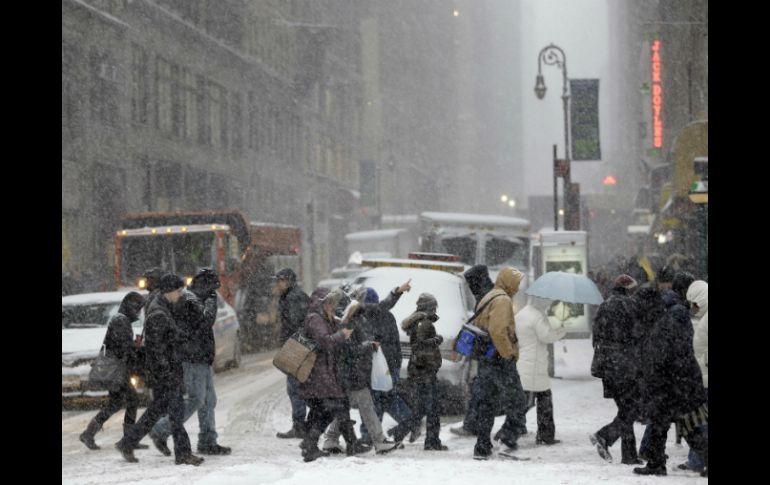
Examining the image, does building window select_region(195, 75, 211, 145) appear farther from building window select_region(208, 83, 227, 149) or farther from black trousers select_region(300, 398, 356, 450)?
black trousers select_region(300, 398, 356, 450)

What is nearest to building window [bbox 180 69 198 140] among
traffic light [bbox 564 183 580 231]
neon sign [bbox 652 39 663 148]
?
neon sign [bbox 652 39 663 148]

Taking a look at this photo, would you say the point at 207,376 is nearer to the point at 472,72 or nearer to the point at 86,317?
the point at 86,317

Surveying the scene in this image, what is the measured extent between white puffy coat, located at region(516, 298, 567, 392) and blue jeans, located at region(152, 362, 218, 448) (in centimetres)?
290

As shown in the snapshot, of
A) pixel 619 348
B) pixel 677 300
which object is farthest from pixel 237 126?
pixel 677 300

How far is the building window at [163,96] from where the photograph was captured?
40.3 metres

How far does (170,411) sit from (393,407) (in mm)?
2383

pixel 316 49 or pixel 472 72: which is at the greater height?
pixel 472 72

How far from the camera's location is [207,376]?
10.2m

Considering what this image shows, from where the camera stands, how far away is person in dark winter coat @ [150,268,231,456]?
992 cm

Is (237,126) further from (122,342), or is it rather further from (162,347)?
(162,347)

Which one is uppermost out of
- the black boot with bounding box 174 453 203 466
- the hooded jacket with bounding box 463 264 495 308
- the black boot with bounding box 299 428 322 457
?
the hooded jacket with bounding box 463 264 495 308

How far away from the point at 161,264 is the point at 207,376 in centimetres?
1459

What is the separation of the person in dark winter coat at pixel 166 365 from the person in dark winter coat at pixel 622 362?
3594 millimetres
